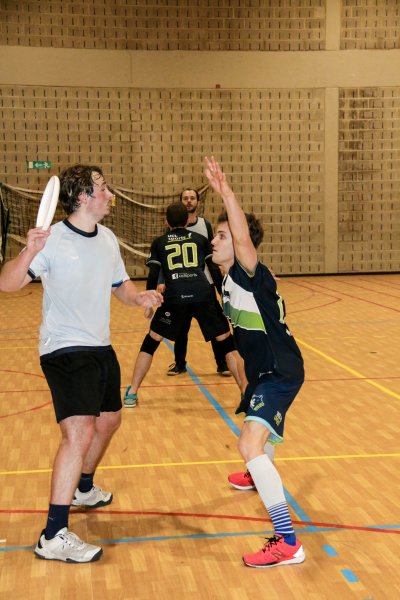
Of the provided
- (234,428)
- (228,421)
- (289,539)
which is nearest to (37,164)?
(228,421)

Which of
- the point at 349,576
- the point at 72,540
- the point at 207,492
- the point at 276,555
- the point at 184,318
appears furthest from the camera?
the point at 184,318

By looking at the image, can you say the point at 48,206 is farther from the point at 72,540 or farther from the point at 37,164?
the point at 37,164

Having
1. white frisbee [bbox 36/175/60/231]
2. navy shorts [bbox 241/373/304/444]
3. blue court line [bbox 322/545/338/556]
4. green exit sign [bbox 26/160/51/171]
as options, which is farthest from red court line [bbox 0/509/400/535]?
green exit sign [bbox 26/160/51/171]

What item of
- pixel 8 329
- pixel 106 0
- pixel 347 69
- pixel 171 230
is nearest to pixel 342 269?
pixel 347 69

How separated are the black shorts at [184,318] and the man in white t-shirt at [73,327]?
113 inches

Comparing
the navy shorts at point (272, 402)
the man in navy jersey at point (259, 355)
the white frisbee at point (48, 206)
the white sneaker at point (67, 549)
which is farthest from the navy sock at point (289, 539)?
the white frisbee at point (48, 206)

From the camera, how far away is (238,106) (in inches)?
705

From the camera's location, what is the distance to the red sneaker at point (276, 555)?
3494mm

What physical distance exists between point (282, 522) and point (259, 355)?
79 centimetres

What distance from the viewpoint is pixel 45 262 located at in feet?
12.1

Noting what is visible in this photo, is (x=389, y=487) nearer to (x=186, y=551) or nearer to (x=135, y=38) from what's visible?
(x=186, y=551)

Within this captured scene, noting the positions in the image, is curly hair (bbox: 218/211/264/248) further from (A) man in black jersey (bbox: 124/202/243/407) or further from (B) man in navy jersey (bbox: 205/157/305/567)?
(A) man in black jersey (bbox: 124/202/243/407)

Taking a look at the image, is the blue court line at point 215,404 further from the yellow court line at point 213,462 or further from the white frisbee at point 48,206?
the white frisbee at point 48,206

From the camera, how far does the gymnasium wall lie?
675 inches
